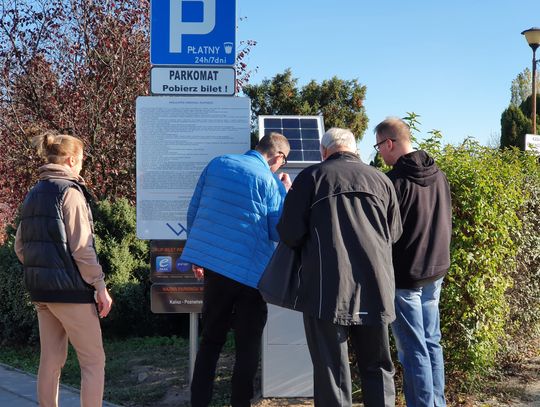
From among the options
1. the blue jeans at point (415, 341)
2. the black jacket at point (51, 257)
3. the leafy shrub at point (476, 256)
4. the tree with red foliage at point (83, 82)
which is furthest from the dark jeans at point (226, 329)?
the tree with red foliage at point (83, 82)

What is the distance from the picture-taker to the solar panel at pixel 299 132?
202 inches

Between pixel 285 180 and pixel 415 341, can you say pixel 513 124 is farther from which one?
pixel 415 341

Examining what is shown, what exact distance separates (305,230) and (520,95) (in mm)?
50955

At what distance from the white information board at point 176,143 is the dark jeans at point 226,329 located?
820 mm

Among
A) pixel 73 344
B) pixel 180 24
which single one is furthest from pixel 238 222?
pixel 180 24

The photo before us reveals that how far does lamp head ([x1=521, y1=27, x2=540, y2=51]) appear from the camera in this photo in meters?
15.5

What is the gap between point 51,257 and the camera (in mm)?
3799

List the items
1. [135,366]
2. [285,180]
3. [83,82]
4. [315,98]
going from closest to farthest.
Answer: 1. [285,180]
2. [135,366]
3. [83,82]
4. [315,98]

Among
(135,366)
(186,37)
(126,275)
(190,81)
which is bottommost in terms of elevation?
(135,366)

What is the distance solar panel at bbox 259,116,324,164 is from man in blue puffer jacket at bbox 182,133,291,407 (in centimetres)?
80

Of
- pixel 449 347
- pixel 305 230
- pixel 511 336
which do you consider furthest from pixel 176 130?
pixel 511 336

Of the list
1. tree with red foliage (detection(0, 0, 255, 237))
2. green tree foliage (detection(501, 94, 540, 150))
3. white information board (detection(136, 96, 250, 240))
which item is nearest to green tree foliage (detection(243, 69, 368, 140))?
green tree foliage (detection(501, 94, 540, 150))

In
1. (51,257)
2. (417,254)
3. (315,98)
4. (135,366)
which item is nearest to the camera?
(51,257)

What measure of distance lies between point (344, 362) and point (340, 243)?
63 cm
